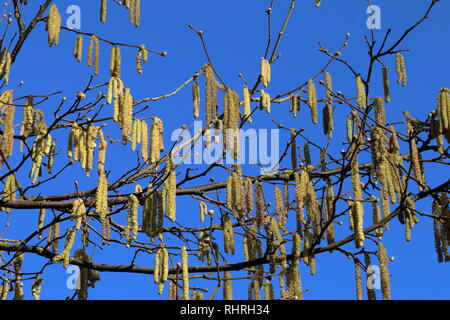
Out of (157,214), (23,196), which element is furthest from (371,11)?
(23,196)

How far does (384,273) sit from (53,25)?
336cm

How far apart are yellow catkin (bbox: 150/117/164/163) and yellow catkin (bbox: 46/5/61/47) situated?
1.15 metres

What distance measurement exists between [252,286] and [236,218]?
2.72 feet

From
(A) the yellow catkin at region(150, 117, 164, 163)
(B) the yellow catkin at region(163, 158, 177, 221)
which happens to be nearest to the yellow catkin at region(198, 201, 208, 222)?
(A) the yellow catkin at region(150, 117, 164, 163)

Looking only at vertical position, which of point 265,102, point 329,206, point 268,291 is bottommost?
point 268,291

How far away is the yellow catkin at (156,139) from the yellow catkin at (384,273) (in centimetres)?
183

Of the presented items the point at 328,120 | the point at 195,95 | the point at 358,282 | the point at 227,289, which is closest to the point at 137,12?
the point at 195,95

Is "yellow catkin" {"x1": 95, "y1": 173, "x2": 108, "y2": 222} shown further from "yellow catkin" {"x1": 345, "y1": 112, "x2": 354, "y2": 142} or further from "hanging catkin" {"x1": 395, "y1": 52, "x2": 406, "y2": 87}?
"hanging catkin" {"x1": 395, "y1": 52, "x2": 406, "y2": 87}

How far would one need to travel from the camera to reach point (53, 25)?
265 inches

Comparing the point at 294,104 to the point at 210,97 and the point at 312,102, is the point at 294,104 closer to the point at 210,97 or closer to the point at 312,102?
the point at 312,102

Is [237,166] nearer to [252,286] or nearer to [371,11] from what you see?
[252,286]

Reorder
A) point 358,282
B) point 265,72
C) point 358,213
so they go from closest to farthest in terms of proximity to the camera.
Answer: point 358,213 < point 358,282 < point 265,72

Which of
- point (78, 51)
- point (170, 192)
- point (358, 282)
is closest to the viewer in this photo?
point (170, 192)

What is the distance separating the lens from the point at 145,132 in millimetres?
6348
